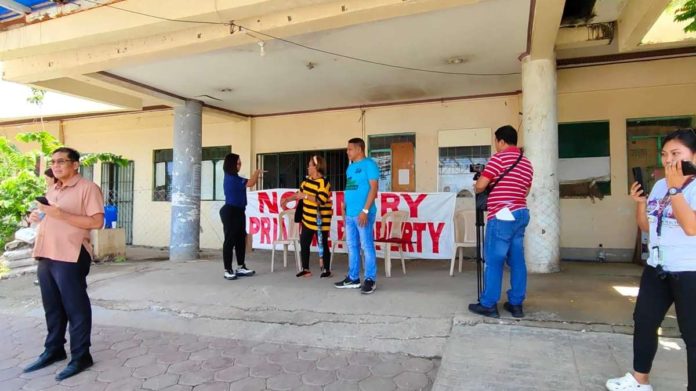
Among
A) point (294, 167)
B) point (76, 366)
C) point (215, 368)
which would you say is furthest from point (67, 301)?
point (294, 167)

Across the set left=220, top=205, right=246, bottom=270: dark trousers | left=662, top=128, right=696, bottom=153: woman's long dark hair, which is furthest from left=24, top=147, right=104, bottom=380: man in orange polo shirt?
left=662, top=128, right=696, bottom=153: woman's long dark hair

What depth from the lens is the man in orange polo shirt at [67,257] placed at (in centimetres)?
322

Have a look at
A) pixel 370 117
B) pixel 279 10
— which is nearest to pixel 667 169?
pixel 279 10

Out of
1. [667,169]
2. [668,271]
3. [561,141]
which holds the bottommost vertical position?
[668,271]

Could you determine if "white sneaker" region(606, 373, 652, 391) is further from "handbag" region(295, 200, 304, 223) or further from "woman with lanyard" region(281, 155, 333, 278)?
"handbag" region(295, 200, 304, 223)

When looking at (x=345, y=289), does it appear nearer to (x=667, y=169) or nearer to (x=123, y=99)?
(x=667, y=169)

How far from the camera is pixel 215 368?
325 cm

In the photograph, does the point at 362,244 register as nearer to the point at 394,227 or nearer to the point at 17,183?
the point at 394,227

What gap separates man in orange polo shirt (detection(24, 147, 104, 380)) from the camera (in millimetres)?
Result: 3219

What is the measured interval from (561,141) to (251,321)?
235 inches

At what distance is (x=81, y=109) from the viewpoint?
10.5 meters

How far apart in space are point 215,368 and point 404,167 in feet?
19.6

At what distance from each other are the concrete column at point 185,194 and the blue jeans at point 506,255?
5866 millimetres

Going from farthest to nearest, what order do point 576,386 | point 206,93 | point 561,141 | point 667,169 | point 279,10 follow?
1. point 206,93
2. point 561,141
3. point 279,10
4. point 576,386
5. point 667,169
